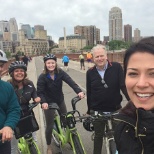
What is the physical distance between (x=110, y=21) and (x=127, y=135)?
131317 mm

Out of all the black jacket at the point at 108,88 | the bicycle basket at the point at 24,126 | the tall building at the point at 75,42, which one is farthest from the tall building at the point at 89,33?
the bicycle basket at the point at 24,126

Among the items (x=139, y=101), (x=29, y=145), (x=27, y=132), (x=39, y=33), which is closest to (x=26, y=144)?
(x=29, y=145)

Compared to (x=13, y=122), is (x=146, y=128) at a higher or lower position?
higher

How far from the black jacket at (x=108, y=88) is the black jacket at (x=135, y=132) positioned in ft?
7.62

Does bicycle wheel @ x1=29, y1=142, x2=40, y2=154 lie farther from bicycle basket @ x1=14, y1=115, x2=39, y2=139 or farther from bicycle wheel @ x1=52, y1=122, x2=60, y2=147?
bicycle wheel @ x1=52, y1=122, x2=60, y2=147

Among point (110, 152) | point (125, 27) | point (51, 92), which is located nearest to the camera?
point (110, 152)

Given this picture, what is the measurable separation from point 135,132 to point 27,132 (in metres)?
2.47

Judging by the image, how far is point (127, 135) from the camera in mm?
1366

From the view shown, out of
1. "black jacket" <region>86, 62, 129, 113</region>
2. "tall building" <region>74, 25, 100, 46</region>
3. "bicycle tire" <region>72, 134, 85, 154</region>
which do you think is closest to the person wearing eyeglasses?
"black jacket" <region>86, 62, 129, 113</region>

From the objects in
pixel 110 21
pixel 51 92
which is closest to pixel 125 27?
pixel 110 21

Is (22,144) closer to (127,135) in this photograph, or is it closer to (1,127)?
(1,127)

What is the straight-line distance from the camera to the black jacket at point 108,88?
Result: 3.77 meters

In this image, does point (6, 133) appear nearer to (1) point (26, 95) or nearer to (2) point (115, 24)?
(1) point (26, 95)

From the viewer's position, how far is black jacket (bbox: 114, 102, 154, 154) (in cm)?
122
